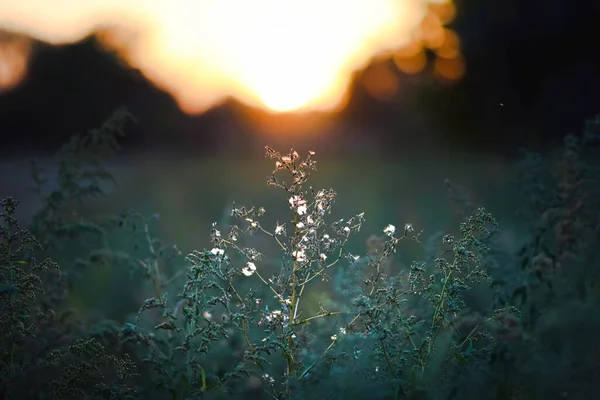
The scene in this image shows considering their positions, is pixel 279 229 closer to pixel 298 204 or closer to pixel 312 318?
pixel 298 204

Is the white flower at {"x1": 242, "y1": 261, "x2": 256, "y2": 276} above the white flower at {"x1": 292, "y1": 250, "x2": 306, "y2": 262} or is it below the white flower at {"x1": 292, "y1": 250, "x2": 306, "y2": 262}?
below

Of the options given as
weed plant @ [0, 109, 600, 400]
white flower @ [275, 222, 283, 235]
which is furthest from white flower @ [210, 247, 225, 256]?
white flower @ [275, 222, 283, 235]

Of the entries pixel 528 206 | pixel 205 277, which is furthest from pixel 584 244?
pixel 205 277

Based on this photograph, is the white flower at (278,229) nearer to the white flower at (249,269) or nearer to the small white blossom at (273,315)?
the white flower at (249,269)

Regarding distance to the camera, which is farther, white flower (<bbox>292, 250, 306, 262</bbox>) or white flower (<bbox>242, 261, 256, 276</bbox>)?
white flower (<bbox>292, 250, 306, 262</bbox>)

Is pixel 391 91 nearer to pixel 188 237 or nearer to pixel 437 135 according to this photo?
pixel 437 135

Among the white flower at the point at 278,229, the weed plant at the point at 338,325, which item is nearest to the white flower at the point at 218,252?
the weed plant at the point at 338,325

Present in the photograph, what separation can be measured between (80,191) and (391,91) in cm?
247

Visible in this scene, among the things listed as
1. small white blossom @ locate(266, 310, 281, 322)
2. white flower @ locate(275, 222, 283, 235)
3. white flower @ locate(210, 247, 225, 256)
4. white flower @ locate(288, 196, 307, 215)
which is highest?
white flower @ locate(288, 196, 307, 215)

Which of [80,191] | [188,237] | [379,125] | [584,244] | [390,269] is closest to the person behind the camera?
[584,244]

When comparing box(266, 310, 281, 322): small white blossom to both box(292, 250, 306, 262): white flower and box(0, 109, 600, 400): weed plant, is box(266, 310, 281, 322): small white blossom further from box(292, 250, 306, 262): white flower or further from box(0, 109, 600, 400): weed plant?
box(292, 250, 306, 262): white flower

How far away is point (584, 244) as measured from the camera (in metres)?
2.71

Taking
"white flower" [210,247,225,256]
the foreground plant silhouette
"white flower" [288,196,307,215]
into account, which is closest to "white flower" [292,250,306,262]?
the foreground plant silhouette

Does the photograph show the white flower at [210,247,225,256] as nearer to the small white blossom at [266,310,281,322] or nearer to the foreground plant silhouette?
the foreground plant silhouette
